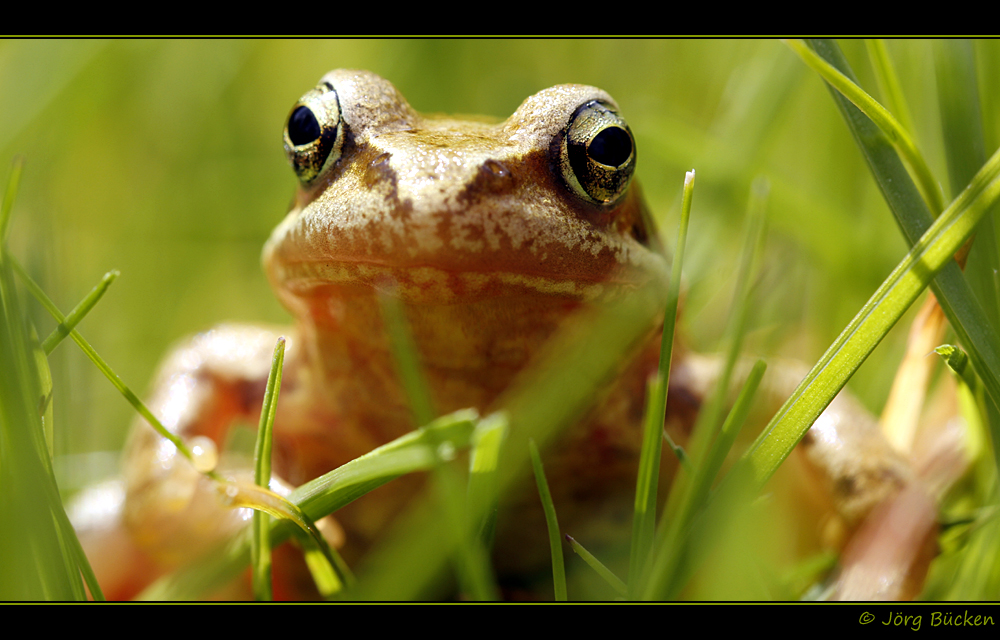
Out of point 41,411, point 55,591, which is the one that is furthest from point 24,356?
point 55,591

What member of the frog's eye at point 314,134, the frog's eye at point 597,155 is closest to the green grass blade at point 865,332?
the frog's eye at point 597,155

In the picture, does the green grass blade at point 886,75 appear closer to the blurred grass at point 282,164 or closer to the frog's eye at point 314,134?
the blurred grass at point 282,164

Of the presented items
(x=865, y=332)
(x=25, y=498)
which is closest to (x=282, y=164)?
(x=25, y=498)

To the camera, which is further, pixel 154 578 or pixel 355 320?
pixel 154 578

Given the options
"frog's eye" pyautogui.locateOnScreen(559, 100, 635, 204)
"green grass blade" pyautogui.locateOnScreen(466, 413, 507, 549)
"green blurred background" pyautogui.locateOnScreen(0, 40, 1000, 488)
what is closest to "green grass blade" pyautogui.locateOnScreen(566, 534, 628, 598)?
"green grass blade" pyautogui.locateOnScreen(466, 413, 507, 549)

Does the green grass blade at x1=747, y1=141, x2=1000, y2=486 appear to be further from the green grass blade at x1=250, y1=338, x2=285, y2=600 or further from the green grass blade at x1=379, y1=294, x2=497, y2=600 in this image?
the green grass blade at x1=250, y1=338, x2=285, y2=600

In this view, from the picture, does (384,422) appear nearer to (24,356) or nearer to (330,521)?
(330,521)

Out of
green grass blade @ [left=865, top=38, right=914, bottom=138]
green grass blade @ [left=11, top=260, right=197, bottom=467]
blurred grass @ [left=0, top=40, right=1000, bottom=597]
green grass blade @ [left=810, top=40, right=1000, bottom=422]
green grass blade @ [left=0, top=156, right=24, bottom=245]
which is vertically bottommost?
green grass blade @ [left=11, top=260, right=197, bottom=467]
